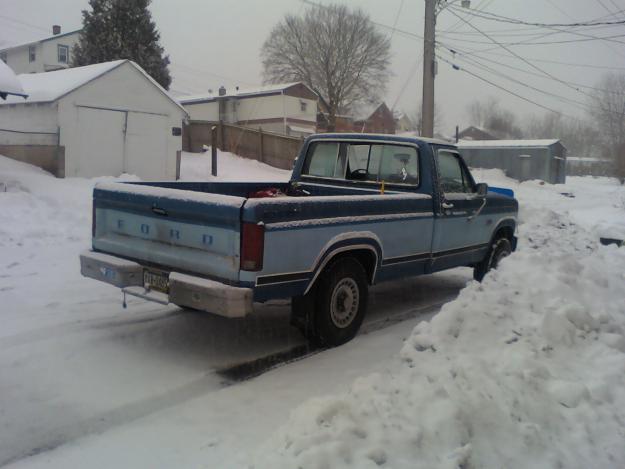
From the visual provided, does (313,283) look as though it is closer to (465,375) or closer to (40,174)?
(465,375)

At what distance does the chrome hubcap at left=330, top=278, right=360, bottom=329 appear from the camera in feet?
17.9

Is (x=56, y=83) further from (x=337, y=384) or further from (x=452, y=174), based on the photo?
(x=337, y=384)

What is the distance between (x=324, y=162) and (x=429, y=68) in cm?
1099

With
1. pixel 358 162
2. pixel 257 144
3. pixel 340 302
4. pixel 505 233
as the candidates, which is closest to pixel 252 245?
pixel 340 302

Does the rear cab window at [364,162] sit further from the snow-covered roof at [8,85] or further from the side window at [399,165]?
the snow-covered roof at [8,85]

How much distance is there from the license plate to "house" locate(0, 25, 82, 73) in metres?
49.7

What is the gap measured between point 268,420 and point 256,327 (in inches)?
89.2

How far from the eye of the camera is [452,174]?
23.5ft

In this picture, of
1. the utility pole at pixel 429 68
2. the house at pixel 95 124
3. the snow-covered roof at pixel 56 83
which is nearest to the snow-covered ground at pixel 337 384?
the utility pole at pixel 429 68

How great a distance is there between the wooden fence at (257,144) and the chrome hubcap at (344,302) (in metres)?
22.0

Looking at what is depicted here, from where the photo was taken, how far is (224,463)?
133 inches

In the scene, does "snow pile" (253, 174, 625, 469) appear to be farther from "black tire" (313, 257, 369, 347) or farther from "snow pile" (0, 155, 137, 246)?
"snow pile" (0, 155, 137, 246)

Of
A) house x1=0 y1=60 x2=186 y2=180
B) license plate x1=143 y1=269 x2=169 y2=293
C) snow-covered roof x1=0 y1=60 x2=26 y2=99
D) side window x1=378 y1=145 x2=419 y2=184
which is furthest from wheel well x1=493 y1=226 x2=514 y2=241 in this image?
house x1=0 y1=60 x2=186 y2=180

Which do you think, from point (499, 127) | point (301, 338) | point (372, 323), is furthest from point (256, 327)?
point (499, 127)
